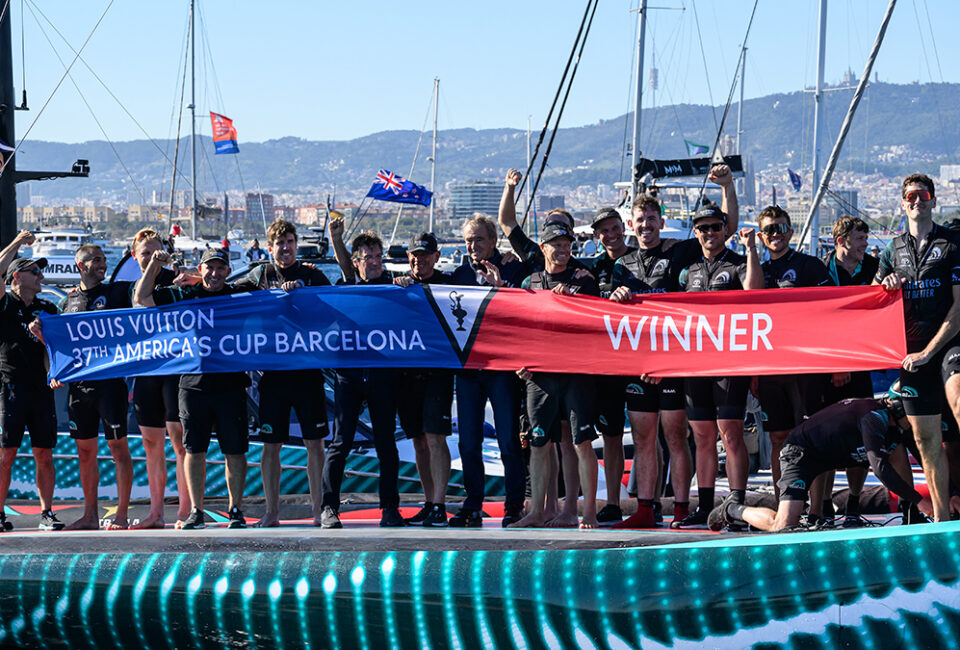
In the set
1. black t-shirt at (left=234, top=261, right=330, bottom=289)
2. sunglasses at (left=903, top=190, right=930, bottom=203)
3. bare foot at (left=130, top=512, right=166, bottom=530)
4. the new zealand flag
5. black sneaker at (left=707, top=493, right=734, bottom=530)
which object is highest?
the new zealand flag

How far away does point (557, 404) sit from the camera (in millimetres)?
7012

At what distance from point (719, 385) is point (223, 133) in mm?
44012

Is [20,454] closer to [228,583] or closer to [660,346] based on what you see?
[228,583]

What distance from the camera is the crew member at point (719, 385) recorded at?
6773mm

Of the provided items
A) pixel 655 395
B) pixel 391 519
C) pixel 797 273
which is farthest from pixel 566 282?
pixel 391 519

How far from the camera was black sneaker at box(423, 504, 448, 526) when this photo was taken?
7352mm

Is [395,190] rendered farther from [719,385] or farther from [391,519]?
[719,385]

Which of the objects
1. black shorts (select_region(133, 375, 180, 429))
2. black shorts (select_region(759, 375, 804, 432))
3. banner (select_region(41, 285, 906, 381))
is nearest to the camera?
banner (select_region(41, 285, 906, 381))

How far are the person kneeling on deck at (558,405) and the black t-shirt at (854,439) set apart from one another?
50.9 inches

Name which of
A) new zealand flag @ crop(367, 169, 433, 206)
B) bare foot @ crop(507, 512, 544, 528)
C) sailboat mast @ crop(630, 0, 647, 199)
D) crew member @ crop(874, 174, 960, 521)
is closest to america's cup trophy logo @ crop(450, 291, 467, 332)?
bare foot @ crop(507, 512, 544, 528)

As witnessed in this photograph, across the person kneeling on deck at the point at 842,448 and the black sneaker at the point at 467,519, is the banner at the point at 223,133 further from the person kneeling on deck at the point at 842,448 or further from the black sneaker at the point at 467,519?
the person kneeling on deck at the point at 842,448

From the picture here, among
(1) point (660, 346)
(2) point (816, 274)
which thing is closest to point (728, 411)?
(1) point (660, 346)

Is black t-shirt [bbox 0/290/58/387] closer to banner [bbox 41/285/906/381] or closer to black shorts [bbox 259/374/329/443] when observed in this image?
banner [bbox 41/285/906/381]

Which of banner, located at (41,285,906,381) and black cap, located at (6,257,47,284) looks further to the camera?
black cap, located at (6,257,47,284)
